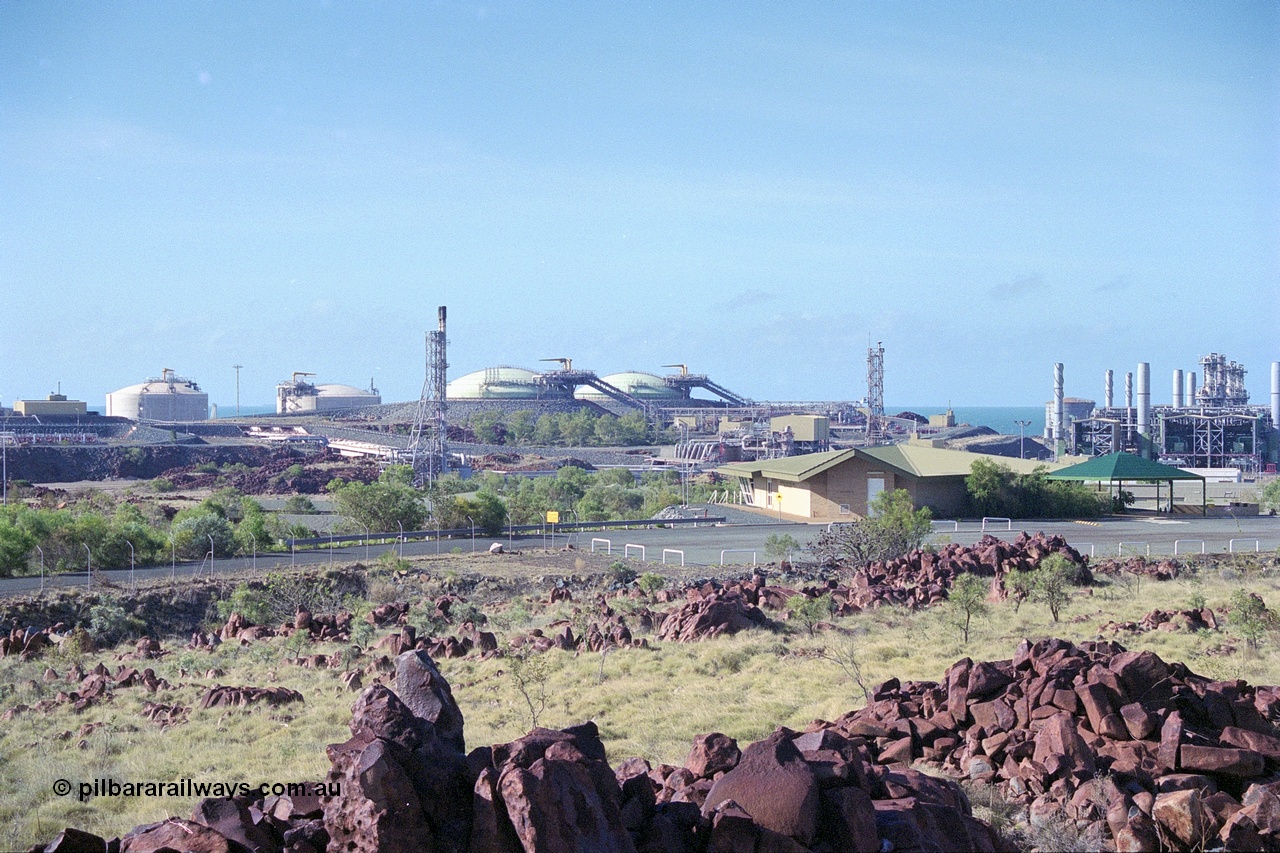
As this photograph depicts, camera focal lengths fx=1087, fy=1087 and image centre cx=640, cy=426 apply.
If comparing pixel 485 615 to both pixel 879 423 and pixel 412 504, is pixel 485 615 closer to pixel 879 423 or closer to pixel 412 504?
pixel 412 504

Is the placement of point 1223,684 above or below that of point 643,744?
above

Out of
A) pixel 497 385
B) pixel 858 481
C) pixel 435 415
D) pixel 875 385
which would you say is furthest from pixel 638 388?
pixel 858 481

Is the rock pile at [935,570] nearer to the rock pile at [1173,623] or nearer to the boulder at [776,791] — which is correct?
the rock pile at [1173,623]

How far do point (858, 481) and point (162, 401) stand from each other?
124 metres

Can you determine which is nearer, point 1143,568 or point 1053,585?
point 1053,585

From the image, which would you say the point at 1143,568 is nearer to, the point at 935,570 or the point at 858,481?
the point at 935,570

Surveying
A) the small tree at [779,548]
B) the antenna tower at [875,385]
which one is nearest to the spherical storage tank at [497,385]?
the antenna tower at [875,385]

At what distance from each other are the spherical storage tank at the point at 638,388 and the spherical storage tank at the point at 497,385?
6822 mm

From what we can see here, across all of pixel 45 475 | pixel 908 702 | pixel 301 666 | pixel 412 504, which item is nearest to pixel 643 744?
pixel 908 702

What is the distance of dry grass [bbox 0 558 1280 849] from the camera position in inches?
416

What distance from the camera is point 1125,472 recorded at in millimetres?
45000

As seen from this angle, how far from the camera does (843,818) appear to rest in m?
6.75

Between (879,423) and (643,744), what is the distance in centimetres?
9159

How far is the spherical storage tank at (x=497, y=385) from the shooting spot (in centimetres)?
14675
